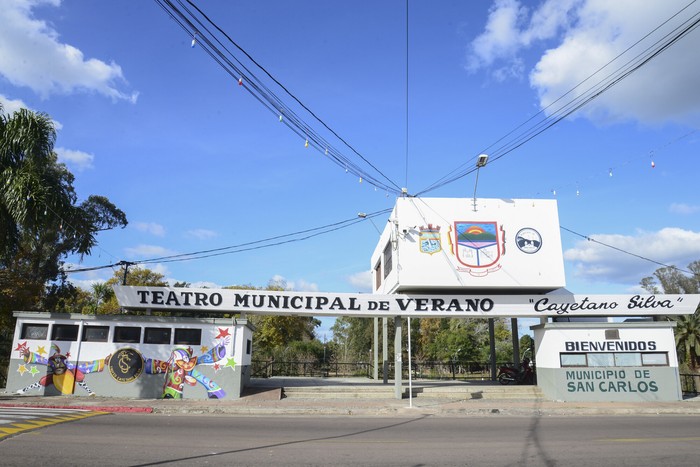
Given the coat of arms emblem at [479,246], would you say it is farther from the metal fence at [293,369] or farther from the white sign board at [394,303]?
the metal fence at [293,369]

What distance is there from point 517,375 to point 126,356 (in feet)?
56.7

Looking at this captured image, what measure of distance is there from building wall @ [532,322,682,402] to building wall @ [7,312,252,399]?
13.2m

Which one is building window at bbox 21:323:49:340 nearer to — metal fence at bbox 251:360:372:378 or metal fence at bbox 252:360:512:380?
metal fence at bbox 252:360:512:380

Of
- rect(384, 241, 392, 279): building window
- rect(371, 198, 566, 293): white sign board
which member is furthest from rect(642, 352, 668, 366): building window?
rect(384, 241, 392, 279): building window

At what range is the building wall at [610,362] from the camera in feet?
68.5

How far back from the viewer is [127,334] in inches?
774

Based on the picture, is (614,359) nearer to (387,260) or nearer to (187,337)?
(387,260)

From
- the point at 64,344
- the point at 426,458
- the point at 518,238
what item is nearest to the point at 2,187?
the point at 64,344

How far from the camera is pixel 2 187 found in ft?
52.4

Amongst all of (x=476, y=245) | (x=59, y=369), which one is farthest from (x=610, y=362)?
(x=59, y=369)

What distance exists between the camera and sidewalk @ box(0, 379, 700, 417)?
1652 centimetres

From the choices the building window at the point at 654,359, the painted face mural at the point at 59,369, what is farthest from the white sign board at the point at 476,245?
the painted face mural at the point at 59,369

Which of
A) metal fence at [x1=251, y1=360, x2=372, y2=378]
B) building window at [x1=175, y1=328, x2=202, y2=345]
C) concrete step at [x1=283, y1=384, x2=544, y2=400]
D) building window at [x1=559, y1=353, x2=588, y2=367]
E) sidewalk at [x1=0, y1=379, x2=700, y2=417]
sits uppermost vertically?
building window at [x1=175, y1=328, x2=202, y2=345]

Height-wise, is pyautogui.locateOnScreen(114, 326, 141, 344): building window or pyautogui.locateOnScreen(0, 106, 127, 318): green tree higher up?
pyautogui.locateOnScreen(0, 106, 127, 318): green tree
